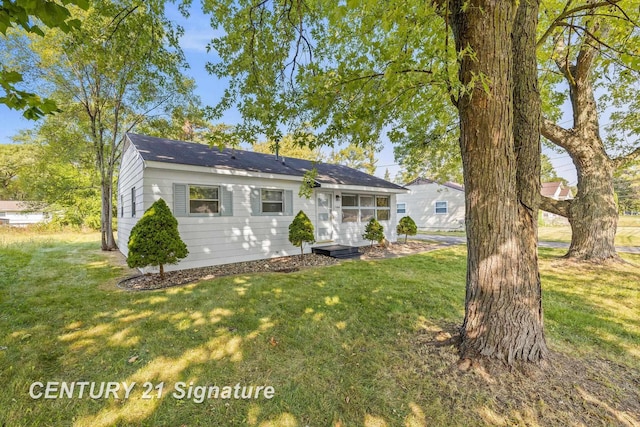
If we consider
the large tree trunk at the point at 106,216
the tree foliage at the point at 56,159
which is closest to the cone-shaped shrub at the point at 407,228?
the large tree trunk at the point at 106,216

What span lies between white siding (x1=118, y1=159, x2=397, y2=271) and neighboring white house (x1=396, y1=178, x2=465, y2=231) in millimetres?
14542

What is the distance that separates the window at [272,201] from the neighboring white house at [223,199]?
0.03 metres

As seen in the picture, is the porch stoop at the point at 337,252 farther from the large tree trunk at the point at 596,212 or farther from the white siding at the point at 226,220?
the large tree trunk at the point at 596,212

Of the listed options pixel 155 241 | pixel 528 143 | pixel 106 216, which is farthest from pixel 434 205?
pixel 106 216

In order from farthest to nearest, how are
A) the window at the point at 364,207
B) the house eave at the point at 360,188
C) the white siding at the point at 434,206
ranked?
1. the white siding at the point at 434,206
2. the window at the point at 364,207
3. the house eave at the point at 360,188

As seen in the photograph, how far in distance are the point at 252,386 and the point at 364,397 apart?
100 centimetres

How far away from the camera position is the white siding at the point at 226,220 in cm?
662

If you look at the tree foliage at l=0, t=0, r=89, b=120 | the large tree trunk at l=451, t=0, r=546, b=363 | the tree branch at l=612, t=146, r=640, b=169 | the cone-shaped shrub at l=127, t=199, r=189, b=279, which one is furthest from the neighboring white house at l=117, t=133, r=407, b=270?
the tree branch at l=612, t=146, r=640, b=169

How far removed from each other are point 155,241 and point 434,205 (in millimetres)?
20693

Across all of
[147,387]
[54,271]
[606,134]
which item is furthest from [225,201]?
[606,134]

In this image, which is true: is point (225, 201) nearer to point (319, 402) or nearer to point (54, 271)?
point (54, 271)

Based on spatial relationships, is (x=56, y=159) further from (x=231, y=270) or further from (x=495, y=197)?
(x=495, y=197)

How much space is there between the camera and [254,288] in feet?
16.5

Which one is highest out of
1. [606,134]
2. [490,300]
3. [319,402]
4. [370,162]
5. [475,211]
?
[370,162]
